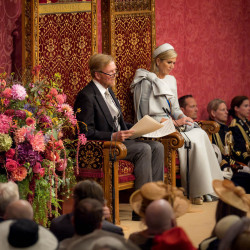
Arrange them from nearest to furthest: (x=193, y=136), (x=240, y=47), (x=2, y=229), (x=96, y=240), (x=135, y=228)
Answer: (x=96, y=240) < (x=2, y=229) < (x=135, y=228) < (x=193, y=136) < (x=240, y=47)

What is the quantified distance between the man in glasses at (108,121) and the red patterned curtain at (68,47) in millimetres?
233

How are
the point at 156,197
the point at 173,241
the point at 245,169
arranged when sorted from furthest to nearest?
the point at 245,169 < the point at 156,197 < the point at 173,241

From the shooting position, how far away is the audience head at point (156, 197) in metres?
2.53

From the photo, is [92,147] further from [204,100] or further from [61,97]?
[204,100]

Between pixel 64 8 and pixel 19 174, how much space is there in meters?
2.13

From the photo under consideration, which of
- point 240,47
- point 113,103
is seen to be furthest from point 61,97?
point 240,47

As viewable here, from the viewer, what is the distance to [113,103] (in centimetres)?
541

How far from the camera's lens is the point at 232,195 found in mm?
2619

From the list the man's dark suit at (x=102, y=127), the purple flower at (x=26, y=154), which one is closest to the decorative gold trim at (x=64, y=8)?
the man's dark suit at (x=102, y=127)

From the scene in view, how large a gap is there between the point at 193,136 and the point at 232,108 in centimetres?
→ 194

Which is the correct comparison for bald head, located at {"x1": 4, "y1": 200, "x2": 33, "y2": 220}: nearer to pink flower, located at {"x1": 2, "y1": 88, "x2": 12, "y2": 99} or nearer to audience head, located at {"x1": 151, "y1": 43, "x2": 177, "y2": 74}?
pink flower, located at {"x1": 2, "y1": 88, "x2": 12, "y2": 99}

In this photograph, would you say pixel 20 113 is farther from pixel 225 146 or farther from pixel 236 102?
pixel 236 102

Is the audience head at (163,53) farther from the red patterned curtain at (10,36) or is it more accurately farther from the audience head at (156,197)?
the audience head at (156,197)

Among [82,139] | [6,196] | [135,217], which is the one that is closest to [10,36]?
[82,139]
